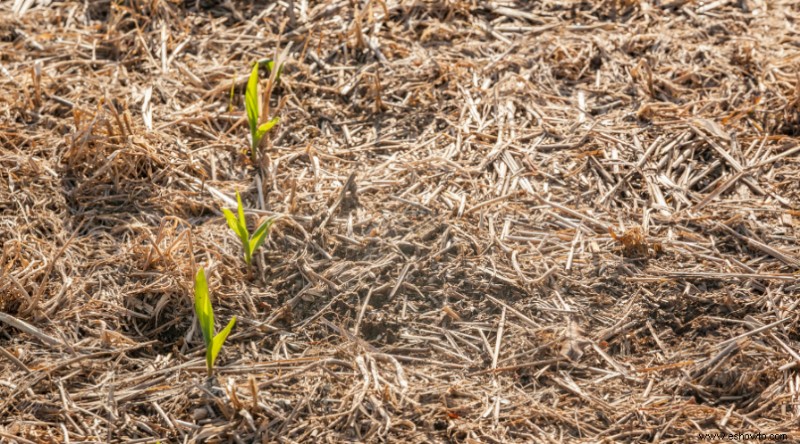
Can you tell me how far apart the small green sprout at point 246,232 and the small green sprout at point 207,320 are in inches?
9.8

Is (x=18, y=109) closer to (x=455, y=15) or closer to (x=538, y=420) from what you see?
(x=455, y=15)

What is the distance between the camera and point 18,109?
2.96 metres

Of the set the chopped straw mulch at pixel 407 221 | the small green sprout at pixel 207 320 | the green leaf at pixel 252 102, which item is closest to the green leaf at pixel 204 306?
the small green sprout at pixel 207 320

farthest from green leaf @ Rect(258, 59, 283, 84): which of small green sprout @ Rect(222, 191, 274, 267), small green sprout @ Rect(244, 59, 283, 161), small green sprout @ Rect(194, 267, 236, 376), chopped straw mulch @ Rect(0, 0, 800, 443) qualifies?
small green sprout @ Rect(194, 267, 236, 376)

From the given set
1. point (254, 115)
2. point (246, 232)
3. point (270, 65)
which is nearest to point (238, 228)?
point (246, 232)

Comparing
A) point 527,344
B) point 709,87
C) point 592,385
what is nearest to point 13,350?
point 527,344

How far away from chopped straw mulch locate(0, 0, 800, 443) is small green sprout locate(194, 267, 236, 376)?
0.10m

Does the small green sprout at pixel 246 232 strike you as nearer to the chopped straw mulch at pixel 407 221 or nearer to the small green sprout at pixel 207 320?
the chopped straw mulch at pixel 407 221

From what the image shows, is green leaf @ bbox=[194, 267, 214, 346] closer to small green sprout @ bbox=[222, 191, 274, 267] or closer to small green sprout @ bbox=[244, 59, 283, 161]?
small green sprout @ bbox=[222, 191, 274, 267]

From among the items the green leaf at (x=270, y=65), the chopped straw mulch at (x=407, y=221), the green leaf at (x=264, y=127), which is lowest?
the chopped straw mulch at (x=407, y=221)

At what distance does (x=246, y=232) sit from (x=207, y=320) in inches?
12.9

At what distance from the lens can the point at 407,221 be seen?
8.51 ft

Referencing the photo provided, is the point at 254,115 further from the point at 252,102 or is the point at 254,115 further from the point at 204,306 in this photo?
the point at 204,306

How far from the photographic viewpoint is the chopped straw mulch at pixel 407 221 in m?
2.14
